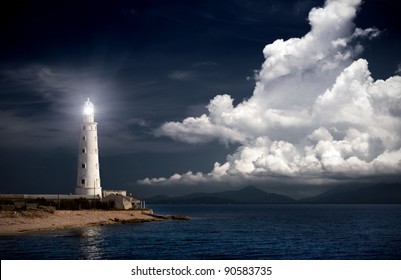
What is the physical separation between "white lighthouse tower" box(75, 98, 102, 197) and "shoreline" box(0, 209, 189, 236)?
5317 millimetres

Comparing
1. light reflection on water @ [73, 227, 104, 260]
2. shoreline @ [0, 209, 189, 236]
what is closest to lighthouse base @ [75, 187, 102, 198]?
shoreline @ [0, 209, 189, 236]

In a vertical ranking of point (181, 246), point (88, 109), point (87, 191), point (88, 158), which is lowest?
point (181, 246)

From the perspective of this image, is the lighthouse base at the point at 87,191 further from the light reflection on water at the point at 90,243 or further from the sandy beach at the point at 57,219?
the light reflection on water at the point at 90,243

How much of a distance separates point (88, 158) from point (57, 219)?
15976 millimetres

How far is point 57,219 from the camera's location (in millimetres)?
56562

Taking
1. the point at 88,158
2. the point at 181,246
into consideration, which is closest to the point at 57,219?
the point at 88,158

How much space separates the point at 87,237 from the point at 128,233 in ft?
21.0

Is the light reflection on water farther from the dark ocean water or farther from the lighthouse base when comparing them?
the lighthouse base

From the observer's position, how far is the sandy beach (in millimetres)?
49244

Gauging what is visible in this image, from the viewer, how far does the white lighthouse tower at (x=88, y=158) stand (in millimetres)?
70625

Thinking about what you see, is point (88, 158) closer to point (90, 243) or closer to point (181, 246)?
point (90, 243)

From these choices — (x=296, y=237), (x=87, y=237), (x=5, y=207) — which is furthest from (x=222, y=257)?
(x=5, y=207)

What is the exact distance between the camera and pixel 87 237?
45.6 m
